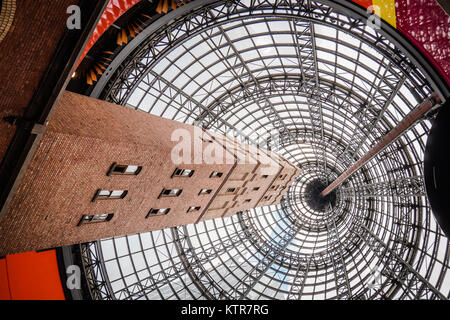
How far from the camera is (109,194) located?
603 inches

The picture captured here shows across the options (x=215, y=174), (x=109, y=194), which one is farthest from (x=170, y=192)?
(x=109, y=194)

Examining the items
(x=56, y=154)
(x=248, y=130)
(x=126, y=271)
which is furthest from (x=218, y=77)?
(x=126, y=271)

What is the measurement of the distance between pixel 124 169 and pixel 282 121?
29.1 meters

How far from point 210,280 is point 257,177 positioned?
53.2ft

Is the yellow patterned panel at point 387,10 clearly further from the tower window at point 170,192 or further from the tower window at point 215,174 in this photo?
the tower window at point 170,192

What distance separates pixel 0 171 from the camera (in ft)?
28.4

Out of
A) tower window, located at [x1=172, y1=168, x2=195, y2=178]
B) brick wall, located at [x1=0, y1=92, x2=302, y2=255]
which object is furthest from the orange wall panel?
tower window, located at [x1=172, y1=168, x2=195, y2=178]

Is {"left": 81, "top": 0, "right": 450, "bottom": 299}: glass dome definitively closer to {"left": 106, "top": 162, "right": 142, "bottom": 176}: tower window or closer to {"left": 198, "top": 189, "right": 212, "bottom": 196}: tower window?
{"left": 106, "top": 162, "right": 142, "bottom": 176}: tower window

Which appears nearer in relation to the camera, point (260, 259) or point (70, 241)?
point (70, 241)

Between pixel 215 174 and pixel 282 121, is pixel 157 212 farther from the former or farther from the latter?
pixel 282 121

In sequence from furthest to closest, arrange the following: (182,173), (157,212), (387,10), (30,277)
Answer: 1. (157,212)
2. (182,173)
3. (30,277)
4. (387,10)

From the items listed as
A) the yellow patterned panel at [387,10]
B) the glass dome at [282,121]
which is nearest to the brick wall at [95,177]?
the glass dome at [282,121]

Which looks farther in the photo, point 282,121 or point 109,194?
point 282,121
